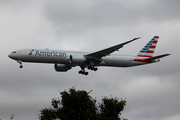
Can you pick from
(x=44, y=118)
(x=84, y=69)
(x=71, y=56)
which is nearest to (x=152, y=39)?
(x=84, y=69)

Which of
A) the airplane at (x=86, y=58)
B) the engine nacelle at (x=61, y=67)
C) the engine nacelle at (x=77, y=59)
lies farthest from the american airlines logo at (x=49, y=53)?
the engine nacelle at (x=61, y=67)

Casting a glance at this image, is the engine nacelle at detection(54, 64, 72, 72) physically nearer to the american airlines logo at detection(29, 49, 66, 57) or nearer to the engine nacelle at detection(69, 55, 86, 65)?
the engine nacelle at detection(69, 55, 86, 65)

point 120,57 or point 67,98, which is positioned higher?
point 120,57

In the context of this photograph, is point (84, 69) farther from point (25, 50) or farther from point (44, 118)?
point (44, 118)

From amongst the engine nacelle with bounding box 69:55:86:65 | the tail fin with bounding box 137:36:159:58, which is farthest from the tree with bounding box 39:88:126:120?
the tail fin with bounding box 137:36:159:58

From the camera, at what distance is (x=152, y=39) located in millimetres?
70625

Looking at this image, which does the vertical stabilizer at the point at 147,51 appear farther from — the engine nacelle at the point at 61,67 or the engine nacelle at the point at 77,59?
the engine nacelle at the point at 61,67

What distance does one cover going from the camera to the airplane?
183 ft

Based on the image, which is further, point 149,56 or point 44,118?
point 149,56

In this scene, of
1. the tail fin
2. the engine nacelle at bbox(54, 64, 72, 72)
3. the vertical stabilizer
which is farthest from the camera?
the tail fin

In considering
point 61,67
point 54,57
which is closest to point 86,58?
point 54,57

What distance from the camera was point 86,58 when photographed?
196ft

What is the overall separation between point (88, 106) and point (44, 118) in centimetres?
708

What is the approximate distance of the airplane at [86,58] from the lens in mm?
55844
